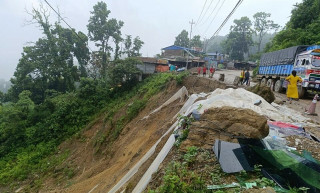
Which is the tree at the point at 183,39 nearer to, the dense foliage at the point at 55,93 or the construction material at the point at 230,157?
the dense foliage at the point at 55,93

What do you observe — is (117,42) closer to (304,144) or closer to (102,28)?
(102,28)

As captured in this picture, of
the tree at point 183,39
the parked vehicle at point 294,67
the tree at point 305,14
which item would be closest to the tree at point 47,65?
the parked vehicle at point 294,67

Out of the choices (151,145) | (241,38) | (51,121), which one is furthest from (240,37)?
(151,145)

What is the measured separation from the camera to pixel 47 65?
84.1 feet

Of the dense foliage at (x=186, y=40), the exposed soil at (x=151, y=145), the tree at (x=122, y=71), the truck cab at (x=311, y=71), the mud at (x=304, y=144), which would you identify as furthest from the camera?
the dense foliage at (x=186, y=40)

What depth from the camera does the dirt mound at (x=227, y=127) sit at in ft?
13.8

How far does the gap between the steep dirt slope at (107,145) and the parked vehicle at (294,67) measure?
4.63 metres

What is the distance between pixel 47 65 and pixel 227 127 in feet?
88.3

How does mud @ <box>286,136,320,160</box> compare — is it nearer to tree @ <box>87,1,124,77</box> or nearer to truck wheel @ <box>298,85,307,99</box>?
truck wheel @ <box>298,85,307,99</box>

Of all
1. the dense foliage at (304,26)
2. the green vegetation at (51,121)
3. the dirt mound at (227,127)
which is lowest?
the green vegetation at (51,121)

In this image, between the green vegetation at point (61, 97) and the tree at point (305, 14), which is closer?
the green vegetation at point (61, 97)

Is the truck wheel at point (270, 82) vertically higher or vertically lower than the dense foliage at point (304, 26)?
lower

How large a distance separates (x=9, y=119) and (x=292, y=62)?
2326 cm

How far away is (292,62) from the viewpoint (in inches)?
510
